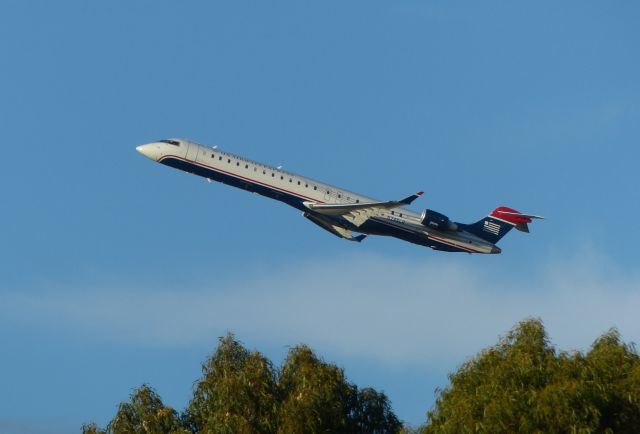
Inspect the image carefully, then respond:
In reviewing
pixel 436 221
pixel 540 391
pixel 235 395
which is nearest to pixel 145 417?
pixel 235 395

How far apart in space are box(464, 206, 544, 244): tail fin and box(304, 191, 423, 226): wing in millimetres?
8810

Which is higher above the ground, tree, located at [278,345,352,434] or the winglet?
the winglet

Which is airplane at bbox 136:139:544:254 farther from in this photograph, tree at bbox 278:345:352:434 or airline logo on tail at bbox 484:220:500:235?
tree at bbox 278:345:352:434

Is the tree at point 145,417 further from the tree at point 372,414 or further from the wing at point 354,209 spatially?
the wing at point 354,209

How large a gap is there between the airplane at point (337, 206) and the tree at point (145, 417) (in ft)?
85.3

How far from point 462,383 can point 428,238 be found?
3286 cm

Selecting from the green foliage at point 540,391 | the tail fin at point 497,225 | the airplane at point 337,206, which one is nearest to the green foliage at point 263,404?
the green foliage at point 540,391

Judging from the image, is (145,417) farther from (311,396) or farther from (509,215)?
(509,215)

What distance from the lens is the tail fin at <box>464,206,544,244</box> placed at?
10588 cm

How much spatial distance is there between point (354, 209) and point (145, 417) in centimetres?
3016

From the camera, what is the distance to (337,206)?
99.4 m

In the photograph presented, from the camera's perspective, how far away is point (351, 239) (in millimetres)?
106000

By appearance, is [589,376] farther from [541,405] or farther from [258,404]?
[258,404]

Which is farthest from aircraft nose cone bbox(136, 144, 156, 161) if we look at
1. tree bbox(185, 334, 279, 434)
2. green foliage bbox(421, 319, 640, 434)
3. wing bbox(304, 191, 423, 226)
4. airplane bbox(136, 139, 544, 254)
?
green foliage bbox(421, 319, 640, 434)
